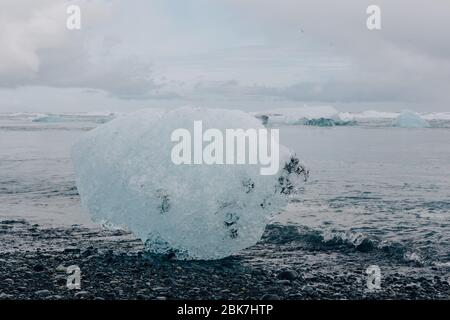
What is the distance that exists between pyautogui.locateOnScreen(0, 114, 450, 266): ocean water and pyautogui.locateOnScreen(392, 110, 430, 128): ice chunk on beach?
8847mm

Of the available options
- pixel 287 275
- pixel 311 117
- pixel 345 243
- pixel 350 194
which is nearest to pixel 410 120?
pixel 311 117

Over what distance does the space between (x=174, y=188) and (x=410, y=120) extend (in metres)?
25.2

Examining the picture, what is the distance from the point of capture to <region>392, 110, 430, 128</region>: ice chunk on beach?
28.4 metres

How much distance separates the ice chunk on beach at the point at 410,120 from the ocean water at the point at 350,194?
885cm

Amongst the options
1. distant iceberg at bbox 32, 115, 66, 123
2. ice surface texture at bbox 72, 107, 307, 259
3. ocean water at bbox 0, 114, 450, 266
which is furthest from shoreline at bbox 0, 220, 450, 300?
distant iceberg at bbox 32, 115, 66, 123

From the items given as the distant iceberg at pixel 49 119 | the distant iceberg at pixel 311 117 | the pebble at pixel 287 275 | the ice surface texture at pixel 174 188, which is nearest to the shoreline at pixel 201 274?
the pebble at pixel 287 275

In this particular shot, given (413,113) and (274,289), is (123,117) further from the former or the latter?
(413,113)

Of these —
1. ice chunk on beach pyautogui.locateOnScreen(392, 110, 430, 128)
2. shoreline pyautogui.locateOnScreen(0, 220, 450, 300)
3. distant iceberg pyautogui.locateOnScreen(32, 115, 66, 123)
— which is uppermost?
distant iceberg pyautogui.locateOnScreen(32, 115, 66, 123)

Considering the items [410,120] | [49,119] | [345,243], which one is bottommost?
[345,243]

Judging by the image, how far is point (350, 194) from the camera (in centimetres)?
1058

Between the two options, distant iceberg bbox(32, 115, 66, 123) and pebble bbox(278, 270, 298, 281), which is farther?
distant iceberg bbox(32, 115, 66, 123)

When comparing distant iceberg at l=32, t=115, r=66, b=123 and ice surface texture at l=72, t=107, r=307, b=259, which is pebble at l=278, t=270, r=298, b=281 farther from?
distant iceberg at l=32, t=115, r=66, b=123

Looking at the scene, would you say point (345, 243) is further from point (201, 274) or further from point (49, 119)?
point (49, 119)

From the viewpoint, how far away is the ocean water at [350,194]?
7.75 meters
